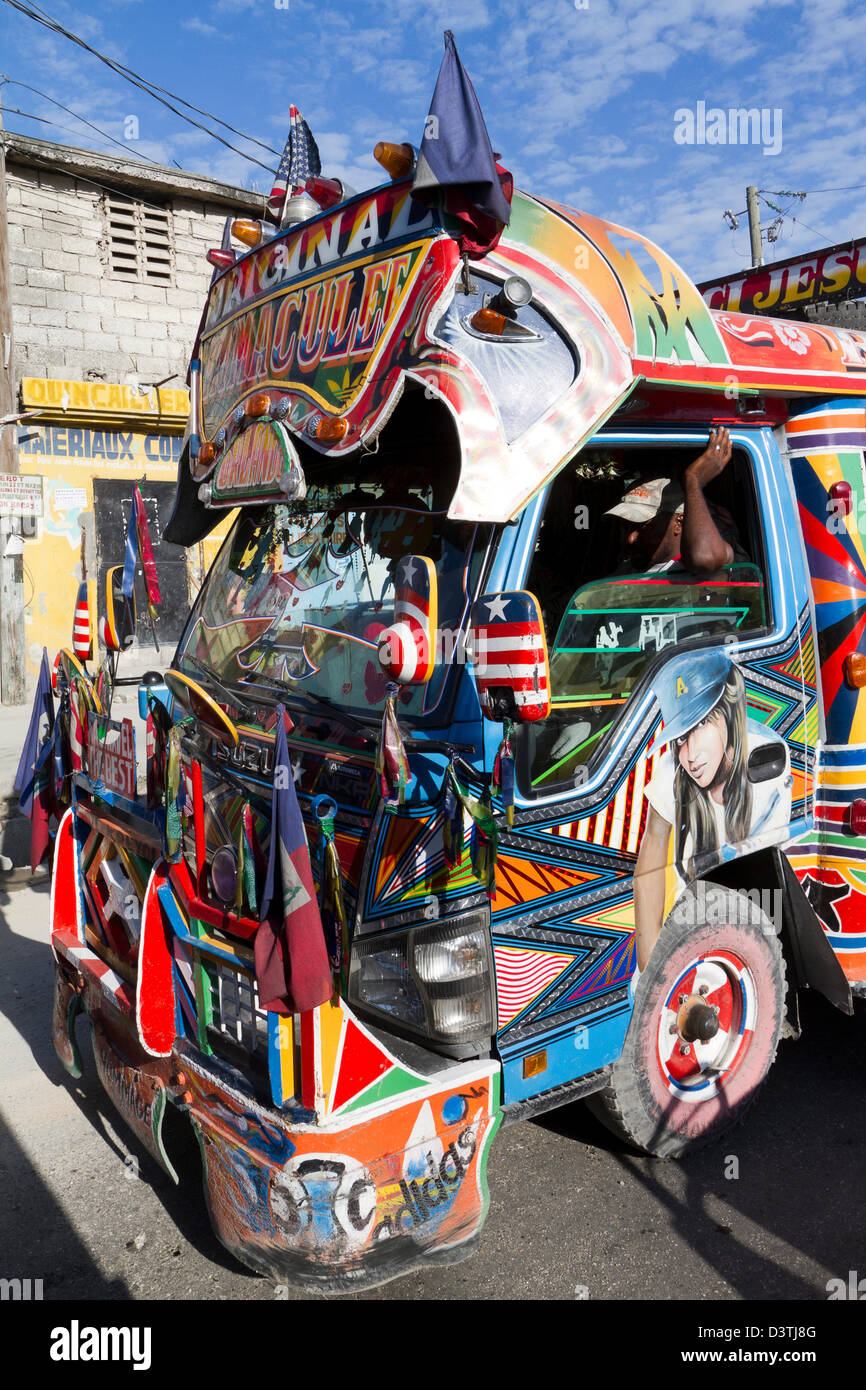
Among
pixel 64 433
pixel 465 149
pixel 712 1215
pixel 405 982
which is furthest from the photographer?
pixel 64 433

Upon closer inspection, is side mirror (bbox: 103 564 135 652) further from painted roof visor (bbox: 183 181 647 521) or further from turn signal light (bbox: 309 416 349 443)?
turn signal light (bbox: 309 416 349 443)

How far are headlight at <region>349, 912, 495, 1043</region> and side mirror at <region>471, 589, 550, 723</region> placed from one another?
23.5 inches

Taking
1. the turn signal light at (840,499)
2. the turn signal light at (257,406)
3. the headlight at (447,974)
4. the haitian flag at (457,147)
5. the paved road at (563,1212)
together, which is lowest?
the paved road at (563,1212)

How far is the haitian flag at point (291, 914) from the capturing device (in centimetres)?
227

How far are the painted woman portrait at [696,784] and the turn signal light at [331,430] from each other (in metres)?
1.13

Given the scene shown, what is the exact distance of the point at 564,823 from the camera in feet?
8.79

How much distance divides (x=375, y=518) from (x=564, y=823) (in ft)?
3.50

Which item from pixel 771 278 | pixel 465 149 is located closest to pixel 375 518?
pixel 465 149

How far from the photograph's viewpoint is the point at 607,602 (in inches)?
128

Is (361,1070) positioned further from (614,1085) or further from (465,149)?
(465,149)

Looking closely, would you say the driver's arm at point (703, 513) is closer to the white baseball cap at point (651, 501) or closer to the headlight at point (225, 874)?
the white baseball cap at point (651, 501)

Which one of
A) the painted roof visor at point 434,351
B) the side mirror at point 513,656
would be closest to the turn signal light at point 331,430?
the painted roof visor at point 434,351

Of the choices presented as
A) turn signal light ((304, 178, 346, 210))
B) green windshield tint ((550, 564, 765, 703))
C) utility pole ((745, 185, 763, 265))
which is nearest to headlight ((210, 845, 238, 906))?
green windshield tint ((550, 564, 765, 703))

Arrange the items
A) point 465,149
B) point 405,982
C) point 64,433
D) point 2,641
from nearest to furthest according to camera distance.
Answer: point 465,149 → point 405,982 → point 2,641 → point 64,433
